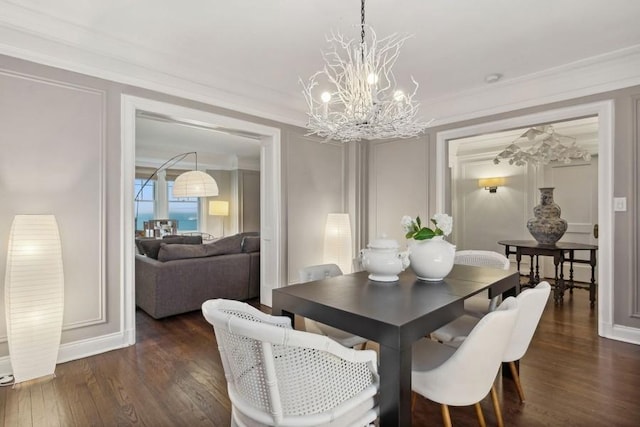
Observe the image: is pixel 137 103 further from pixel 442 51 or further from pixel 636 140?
pixel 636 140

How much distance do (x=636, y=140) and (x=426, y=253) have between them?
95.9 inches

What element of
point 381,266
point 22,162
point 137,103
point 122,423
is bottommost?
point 122,423

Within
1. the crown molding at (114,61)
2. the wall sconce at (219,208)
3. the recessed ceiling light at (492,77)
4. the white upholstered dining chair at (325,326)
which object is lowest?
the white upholstered dining chair at (325,326)

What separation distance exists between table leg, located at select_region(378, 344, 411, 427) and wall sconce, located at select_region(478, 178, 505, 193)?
576 centimetres

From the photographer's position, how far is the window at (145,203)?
748 cm

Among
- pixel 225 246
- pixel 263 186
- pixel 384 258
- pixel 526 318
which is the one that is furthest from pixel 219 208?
pixel 526 318

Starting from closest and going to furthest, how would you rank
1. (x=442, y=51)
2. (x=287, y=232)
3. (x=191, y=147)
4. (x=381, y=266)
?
(x=381, y=266) → (x=442, y=51) → (x=287, y=232) → (x=191, y=147)

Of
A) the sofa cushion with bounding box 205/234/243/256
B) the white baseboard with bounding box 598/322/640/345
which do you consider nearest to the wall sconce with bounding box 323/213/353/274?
the sofa cushion with bounding box 205/234/243/256

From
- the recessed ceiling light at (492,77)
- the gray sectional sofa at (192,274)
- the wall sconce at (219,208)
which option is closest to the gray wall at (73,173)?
the gray sectional sofa at (192,274)

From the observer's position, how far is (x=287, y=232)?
13.3 ft

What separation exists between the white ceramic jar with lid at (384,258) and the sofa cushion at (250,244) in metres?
2.61

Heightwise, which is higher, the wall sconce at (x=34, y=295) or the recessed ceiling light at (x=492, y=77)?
the recessed ceiling light at (x=492, y=77)

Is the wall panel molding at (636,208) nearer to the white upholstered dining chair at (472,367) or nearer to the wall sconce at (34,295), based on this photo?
the white upholstered dining chair at (472,367)

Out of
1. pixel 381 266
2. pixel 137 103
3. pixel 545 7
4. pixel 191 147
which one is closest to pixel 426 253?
pixel 381 266
